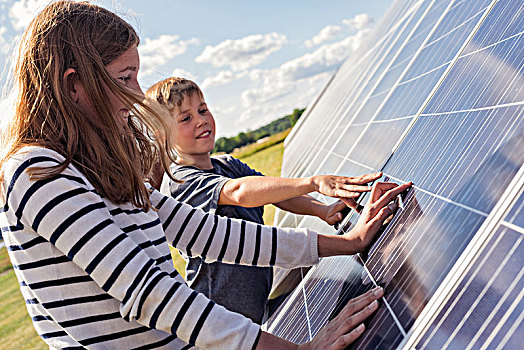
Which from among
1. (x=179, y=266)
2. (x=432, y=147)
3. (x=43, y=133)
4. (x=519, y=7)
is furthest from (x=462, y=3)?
(x=179, y=266)

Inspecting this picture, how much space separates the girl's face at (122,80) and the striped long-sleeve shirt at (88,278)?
39 centimetres

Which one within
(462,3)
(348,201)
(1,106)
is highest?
(462,3)

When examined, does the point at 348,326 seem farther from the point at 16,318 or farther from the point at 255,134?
the point at 255,134

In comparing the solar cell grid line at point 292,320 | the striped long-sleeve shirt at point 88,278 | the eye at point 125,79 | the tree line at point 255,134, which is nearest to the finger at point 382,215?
the solar cell grid line at point 292,320

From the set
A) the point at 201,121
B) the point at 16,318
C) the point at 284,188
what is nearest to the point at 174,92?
the point at 201,121

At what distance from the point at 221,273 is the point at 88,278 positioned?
2023mm

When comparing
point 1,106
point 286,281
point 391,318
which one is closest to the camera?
point 391,318

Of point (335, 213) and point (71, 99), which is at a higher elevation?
point (335, 213)

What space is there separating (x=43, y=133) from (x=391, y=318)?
177 centimetres

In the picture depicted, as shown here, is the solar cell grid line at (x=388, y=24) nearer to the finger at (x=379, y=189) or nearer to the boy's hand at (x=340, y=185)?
the boy's hand at (x=340, y=185)

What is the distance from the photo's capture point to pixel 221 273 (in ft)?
14.1

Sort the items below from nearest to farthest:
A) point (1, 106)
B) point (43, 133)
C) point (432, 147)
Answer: point (43, 133)
point (1, 106)
point (432, 147)

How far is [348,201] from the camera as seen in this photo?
372cm

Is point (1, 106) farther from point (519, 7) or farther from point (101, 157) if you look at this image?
point (519, 7)
